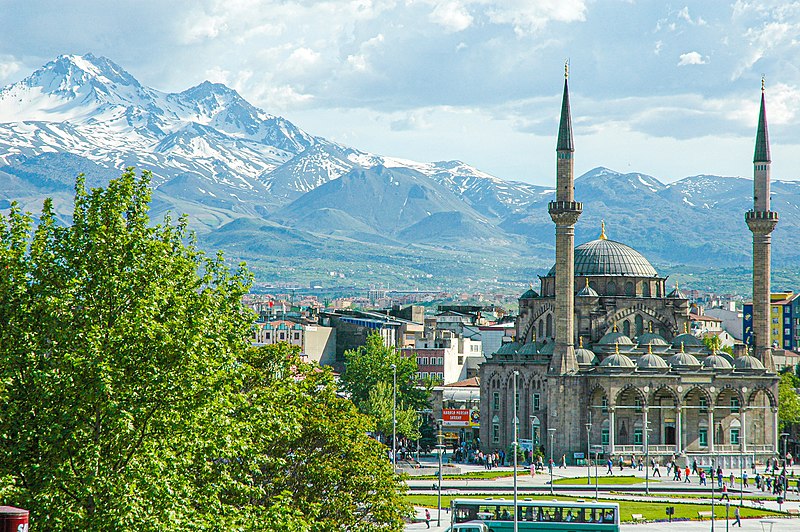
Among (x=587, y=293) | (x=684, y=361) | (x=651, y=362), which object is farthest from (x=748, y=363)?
(x=587, y=293)

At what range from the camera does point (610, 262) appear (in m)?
126

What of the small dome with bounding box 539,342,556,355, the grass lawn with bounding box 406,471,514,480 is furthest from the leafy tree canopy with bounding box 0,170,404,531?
the small dome with bounding box 539,342,556,355

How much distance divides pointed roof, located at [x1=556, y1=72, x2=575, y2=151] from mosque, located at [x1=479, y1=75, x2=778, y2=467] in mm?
108

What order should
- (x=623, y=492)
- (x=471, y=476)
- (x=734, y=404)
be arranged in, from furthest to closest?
(x=734, y=404) < (x=471, y=476) < (x=623, y=492)

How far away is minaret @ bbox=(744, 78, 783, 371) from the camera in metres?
119

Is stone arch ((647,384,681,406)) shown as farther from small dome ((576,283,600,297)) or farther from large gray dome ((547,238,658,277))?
large gray dome ((547,238,658,277))

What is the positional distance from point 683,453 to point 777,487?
25415 mm

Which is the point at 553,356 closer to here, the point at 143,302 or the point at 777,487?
the point at 777,487

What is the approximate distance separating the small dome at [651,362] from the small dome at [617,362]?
0.63 metres

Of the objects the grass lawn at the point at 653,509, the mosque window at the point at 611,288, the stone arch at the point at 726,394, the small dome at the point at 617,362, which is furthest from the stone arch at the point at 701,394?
the grass lawn at the point at 653,509

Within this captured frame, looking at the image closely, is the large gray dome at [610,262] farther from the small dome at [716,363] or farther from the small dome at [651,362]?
the small dome at [651,362]

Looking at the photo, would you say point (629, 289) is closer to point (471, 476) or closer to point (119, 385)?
point (471, 476)

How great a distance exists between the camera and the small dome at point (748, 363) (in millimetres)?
115938

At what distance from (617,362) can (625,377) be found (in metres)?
1.45
